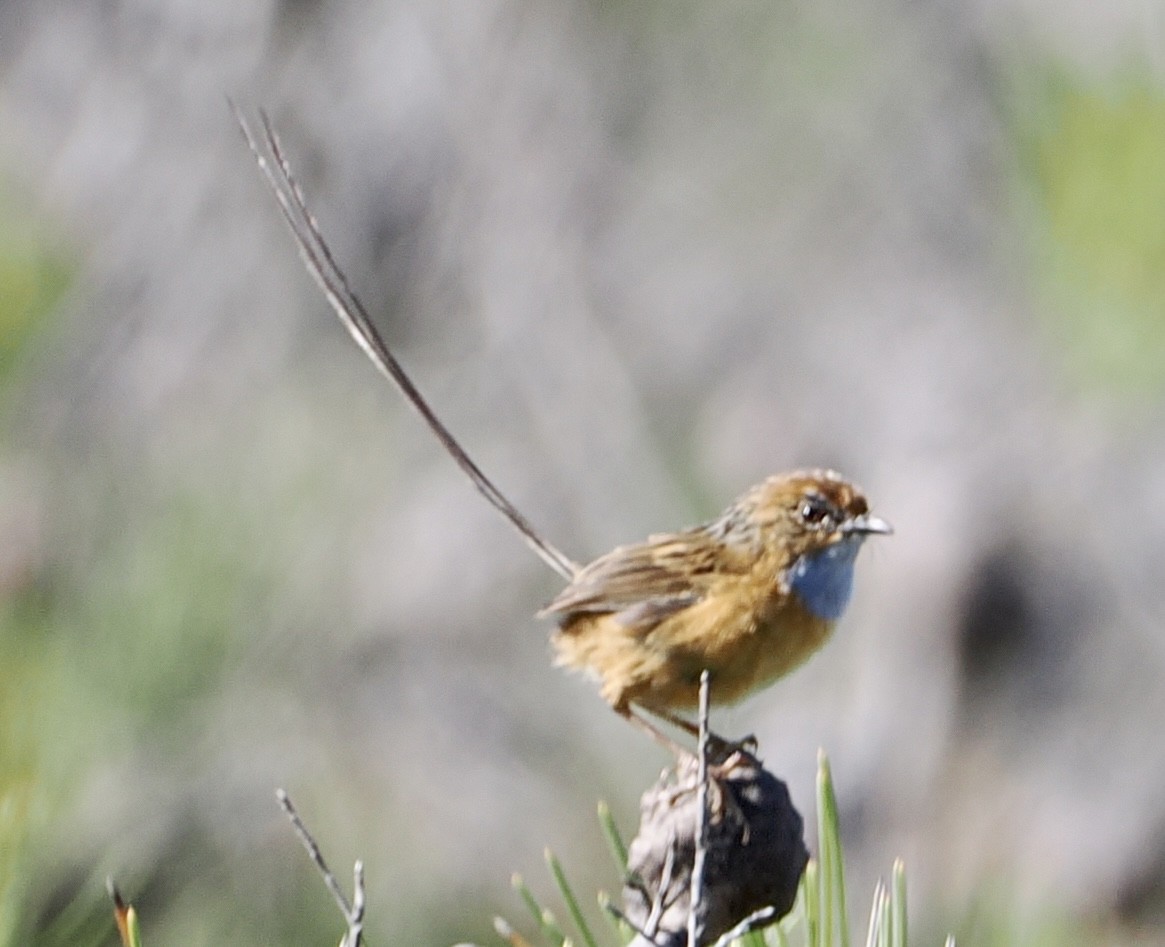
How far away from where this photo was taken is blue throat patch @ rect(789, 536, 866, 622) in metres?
2.38

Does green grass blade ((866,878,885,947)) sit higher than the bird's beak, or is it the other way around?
the bird's beak

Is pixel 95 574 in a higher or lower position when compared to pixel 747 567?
higher

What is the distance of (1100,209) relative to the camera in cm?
226

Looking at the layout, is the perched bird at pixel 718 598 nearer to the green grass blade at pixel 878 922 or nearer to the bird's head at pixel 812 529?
the bird's head at pixel 812 529

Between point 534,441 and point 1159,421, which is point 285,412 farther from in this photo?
point 1159,421

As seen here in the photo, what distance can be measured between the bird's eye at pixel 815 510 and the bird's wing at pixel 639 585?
0.42 feet

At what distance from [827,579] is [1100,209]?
0.58m

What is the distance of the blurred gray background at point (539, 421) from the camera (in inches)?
97.9

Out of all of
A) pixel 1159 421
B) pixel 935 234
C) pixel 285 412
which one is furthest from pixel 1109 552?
pixel 285 412

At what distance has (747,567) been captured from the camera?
8.18 ft

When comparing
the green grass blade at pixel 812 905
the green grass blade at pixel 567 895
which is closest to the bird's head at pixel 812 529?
the green grass blade at pixel 812 905

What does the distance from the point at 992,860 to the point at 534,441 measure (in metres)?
2.10

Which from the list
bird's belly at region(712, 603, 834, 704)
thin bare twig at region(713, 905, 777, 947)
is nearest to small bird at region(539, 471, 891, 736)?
bird's belly at region(712, 603, 834, 704)

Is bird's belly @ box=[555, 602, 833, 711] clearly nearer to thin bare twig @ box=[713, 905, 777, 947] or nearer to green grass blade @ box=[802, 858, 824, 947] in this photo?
green grass blade @ box=[802, 858, 824, 947]
